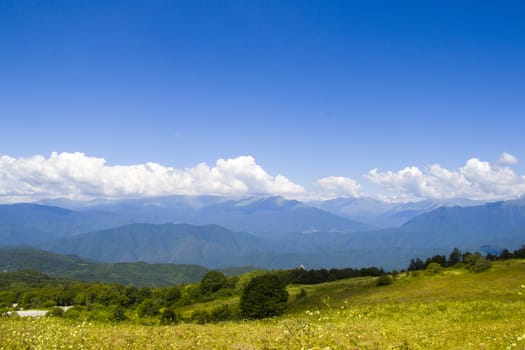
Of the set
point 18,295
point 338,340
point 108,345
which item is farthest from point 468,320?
point 18,295

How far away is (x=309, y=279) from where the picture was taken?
105 meters

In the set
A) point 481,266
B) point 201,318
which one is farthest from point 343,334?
point 481,266

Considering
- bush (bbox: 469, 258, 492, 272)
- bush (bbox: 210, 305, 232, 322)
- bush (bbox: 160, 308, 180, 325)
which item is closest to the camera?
bush (bbox: 160, 308, 180, 325)

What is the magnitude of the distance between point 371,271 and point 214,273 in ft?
137

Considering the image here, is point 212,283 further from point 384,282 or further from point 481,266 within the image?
point 481,266

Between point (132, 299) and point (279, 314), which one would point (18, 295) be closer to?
point (132, 299)

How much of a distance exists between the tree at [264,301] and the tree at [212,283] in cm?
5624

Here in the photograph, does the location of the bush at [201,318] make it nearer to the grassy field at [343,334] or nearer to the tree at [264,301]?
the tree at [264,301]

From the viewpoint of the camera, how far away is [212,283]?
10025 centimetres

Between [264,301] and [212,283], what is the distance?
60.5 m

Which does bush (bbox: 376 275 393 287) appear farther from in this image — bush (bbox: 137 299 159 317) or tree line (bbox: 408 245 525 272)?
bush (bbox: 137 299 159 317)

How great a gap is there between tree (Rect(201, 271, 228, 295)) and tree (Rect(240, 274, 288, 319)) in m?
56.2

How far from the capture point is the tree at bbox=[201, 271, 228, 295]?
9869cm

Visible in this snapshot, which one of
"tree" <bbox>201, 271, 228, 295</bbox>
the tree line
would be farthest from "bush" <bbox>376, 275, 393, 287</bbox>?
"tree" <bbox>201, 271, 228, 295</bbox>
